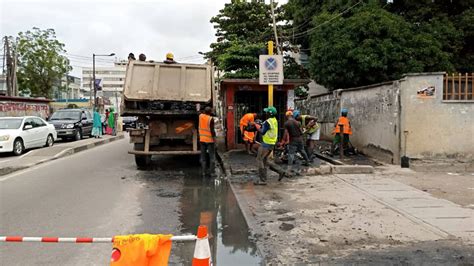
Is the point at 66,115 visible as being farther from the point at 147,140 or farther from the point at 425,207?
the point at 425,207

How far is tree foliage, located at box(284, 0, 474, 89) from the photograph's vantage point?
18.2m

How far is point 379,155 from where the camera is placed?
12.8 meters

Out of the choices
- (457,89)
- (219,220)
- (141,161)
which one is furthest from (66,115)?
(457,89)

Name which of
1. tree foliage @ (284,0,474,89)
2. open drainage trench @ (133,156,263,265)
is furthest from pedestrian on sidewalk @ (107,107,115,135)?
open drainage trench @ (133,156,263,265)

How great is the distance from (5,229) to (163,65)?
689 centimetres

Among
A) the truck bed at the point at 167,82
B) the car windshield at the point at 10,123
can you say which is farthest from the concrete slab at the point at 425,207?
the car windshield at the point at 10,123

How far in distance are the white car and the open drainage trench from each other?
271 inches

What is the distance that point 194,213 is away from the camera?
7289mm

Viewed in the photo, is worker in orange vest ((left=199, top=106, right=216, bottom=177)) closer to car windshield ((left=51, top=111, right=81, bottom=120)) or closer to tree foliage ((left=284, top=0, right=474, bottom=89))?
tree foliage ((left=284, top=0, right=474, bottom=89))

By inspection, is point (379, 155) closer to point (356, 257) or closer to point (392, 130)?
point (392, 130)

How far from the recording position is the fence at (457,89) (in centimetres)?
1130

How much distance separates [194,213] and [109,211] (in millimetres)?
1444

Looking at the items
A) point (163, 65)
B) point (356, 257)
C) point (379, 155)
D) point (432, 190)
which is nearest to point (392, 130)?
point (379, 155)

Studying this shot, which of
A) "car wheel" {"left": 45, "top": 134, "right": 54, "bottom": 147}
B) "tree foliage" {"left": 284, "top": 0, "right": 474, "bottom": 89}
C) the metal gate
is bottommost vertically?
"car wheel" {"left": 45, "top": 134, "right": 54, "bottom": 147}
